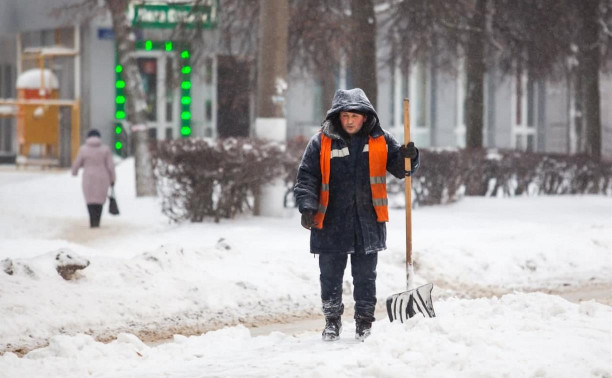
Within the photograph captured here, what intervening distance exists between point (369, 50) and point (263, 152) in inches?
226

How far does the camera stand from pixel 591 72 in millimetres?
25531

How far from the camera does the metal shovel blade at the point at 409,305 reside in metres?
7.80

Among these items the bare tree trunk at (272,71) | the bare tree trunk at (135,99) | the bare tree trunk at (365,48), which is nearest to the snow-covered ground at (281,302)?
the bare tree trunk at (272,71)

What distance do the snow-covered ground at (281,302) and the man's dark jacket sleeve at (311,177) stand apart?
0.91m

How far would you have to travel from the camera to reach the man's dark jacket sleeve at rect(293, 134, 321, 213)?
7.66 meters

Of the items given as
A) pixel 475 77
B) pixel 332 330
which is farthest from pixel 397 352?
pixel 475 77

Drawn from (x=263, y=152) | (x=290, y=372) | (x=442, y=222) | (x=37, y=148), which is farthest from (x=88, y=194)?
(x=37, y=148)

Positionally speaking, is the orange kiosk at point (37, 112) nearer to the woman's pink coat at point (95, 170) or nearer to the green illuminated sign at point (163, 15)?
the green illuminated sign at point (163, 15)

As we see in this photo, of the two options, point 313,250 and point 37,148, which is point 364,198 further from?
point 37,148

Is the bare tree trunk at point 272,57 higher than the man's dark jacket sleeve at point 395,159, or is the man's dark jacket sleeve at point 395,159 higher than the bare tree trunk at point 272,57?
the bare tree trunk at point 272,57

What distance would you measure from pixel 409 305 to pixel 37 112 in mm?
25144

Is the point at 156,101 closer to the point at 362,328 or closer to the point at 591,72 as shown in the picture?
the point at 591,72

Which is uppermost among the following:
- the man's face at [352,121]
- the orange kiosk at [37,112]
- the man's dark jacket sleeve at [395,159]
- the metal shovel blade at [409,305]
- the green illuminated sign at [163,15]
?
the green illuminated sign at [163,15]

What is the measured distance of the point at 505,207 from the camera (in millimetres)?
19375
